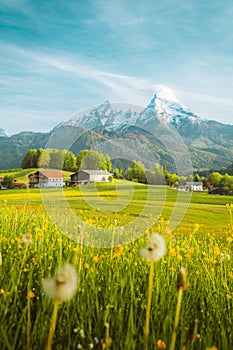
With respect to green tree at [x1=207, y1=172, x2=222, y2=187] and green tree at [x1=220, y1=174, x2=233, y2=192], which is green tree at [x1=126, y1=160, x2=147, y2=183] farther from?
green tree at [x1=207, y1=172, x2=222, y2=187]

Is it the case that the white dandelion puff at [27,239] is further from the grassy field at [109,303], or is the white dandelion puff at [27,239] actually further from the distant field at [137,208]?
the distant field at [137,208]

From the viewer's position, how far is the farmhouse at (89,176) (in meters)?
12.6

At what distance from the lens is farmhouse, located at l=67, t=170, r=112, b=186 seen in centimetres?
1264

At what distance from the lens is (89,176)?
42.9ft

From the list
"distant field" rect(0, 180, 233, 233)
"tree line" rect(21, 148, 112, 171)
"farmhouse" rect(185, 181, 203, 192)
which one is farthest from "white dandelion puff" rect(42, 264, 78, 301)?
"farmhouse" rect(185, 181, 203, 192)

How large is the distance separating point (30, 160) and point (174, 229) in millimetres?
18109

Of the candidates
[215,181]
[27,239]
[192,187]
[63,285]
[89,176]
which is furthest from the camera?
[215,181]

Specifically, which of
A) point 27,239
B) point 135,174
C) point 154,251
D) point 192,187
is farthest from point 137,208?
point 154,251

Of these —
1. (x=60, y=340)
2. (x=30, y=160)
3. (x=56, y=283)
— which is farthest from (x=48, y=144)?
(x=30, y=160)

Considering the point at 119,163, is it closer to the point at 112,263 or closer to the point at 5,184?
the point at 112,263

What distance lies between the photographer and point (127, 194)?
13703mm

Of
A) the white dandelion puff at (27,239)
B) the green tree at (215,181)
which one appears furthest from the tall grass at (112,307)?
the green tree at (215,181)

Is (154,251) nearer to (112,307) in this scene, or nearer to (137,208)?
(112,307)

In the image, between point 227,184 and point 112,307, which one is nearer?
point 112,307
